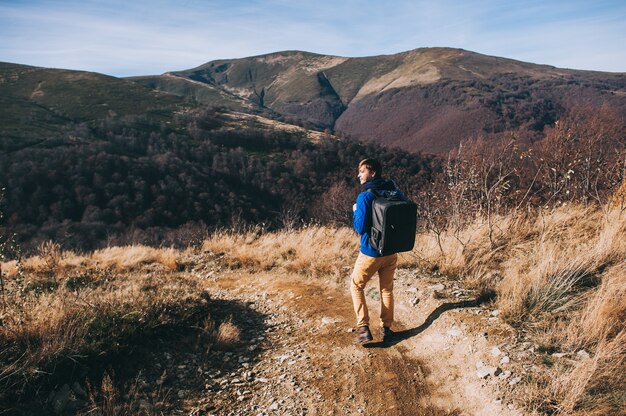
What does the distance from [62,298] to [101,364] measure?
1.23 m

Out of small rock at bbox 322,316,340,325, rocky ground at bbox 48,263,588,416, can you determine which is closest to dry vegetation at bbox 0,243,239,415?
rocky ground at bbox 48,263,588,416

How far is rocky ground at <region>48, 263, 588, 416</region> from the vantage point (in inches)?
131

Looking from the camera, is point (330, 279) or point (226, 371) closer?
point (226, 371)

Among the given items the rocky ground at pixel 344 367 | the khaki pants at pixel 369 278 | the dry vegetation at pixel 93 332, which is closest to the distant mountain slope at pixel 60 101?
the dry vegetation at pixel 93 332

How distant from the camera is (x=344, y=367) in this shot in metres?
3.94

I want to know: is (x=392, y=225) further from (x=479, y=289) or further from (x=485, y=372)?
(x=479, y=289)

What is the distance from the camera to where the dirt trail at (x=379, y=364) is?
10.9ft

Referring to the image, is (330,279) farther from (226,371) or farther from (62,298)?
(62,298)

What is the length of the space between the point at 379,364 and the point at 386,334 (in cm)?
47

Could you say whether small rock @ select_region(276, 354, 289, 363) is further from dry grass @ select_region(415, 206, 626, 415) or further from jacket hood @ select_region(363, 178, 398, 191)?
dry grass @ select_region(415, 206, 626, 415)

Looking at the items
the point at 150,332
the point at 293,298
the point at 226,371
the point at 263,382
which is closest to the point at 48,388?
the point at 150,332

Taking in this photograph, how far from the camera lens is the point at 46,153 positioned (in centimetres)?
5744

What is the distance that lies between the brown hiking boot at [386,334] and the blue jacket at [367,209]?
3.19ft

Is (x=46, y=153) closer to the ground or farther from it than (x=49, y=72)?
closer to the ground
